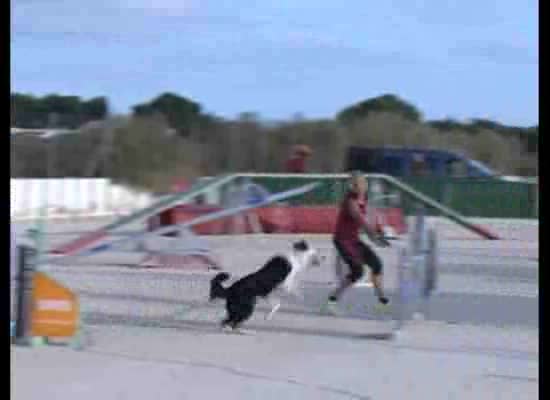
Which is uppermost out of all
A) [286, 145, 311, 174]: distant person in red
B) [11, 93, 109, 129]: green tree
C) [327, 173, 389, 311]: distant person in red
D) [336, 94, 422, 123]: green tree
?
[336, 94, 422, 123]: green tree

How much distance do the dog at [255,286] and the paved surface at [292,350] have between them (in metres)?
0.21

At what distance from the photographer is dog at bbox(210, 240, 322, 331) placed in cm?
954

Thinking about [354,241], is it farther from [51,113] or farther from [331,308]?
[51,113]

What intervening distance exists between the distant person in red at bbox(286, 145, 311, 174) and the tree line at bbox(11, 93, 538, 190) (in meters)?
0.18

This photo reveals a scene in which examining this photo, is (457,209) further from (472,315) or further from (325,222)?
(472,315)

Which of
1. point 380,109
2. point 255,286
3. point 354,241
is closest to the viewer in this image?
point 255,286

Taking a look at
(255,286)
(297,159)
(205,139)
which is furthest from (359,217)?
(297,159)

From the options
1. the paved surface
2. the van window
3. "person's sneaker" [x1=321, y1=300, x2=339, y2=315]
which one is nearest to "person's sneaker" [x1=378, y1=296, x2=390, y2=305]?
the paved surface

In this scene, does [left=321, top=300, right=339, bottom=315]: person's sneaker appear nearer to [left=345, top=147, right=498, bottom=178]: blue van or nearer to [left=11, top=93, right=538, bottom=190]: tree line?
[left=11, top=93, right=538, bottom=190]: tree line

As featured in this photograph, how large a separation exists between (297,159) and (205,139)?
466cm

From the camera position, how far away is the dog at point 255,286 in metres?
9.54

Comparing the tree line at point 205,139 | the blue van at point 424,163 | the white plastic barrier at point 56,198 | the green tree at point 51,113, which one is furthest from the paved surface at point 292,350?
the blue van at point 424,163

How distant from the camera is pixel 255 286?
32.0ft
